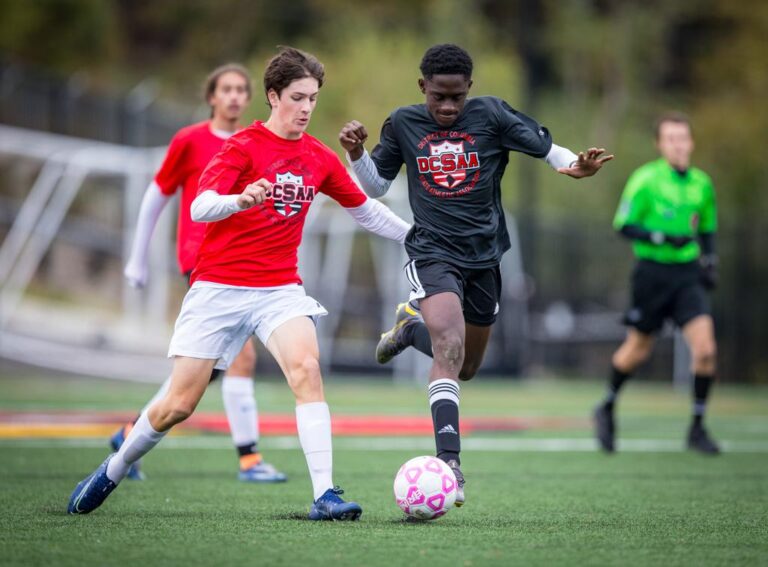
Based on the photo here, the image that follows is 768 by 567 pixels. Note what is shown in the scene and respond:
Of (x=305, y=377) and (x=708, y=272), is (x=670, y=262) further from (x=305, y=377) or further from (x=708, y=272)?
(x=305, y=377)

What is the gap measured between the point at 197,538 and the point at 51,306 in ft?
58.8

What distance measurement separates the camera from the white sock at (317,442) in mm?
5371

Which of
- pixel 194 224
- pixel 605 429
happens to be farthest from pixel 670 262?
pixel 194 224

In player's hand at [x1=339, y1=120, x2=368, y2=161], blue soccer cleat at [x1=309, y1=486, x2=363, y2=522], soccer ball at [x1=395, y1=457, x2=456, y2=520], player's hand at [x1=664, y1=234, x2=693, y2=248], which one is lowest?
blue soccer cleat at [x1=309, y1=486, x2=363, y2=522]

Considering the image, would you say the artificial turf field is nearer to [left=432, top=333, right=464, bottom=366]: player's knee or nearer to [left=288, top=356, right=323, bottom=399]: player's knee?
[left=288, top=356, right=323, bottom=399]: player's knee

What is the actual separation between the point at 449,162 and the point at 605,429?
4040mm

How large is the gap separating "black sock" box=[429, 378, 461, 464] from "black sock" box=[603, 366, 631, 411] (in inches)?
156

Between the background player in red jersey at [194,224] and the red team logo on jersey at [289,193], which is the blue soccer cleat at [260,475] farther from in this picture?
the red team logo on jersey at [289,193]

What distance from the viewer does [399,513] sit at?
5.77m

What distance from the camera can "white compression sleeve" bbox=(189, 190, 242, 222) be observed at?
17.2ft

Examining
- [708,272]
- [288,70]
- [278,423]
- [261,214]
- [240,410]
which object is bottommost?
[278,423]


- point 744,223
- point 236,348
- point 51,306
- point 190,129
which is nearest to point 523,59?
point 744,223

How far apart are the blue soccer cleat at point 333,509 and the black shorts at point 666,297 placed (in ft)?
15.2

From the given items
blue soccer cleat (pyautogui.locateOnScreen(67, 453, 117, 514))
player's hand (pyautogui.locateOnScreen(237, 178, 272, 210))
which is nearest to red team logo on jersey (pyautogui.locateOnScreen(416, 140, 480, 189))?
player's hand (pyautogui.locateOnScreen(237, 178, 272, 210))
